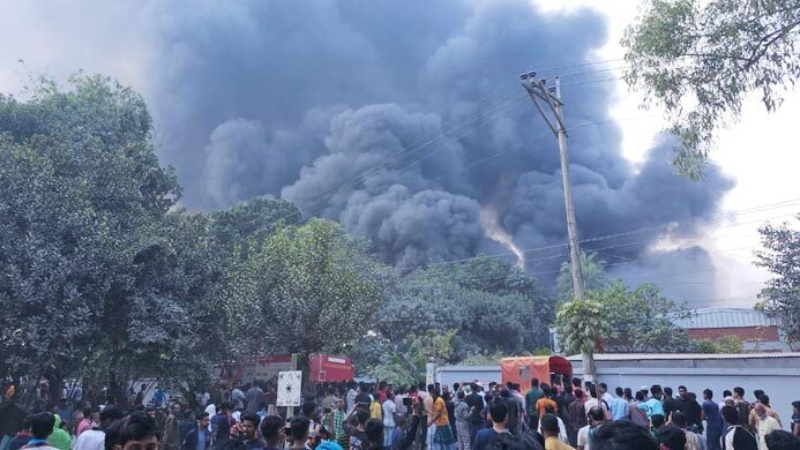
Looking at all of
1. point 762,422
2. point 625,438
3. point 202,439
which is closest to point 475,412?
point 202,439

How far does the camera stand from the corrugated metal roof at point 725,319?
3903 centimetres

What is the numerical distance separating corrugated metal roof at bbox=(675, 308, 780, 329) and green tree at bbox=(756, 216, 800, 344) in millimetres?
15651

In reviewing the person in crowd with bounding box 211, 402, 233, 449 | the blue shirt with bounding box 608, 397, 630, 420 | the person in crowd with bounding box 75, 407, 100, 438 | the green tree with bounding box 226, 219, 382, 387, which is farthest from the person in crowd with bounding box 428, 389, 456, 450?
the green tree with bounding box 226, 219, 382, 387

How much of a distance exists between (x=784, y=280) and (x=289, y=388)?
864 inches

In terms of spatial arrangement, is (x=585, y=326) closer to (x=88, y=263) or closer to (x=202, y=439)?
(x=202, y=439)

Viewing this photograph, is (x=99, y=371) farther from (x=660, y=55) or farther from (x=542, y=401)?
(x=660, y=55)

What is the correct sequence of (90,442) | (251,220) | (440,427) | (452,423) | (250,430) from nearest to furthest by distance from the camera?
(250,430) → (90,442) → (440,427) → (452,423) → (251,220)

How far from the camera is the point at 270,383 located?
20.8 meters

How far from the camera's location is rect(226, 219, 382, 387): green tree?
20.1 meters

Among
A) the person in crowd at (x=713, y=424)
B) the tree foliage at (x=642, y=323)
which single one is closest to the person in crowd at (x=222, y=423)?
the person in crowd at (x=713, y=424)

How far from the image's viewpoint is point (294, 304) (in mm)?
19984

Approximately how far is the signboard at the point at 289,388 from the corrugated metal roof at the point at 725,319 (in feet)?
117

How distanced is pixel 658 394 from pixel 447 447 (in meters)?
4.28

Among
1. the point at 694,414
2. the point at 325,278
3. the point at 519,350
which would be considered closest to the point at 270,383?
the point at 325,278
